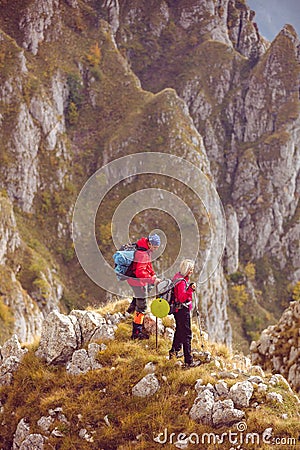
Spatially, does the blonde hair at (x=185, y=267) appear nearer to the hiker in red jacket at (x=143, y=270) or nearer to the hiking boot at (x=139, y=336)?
the hiker in red jacket at (x=143, y=270)

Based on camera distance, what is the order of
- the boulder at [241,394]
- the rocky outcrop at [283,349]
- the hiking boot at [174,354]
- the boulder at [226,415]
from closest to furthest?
→ the boulder at [226,415] < the boulder at [241,394] < the hiking boot at [174,354] < the rocky outcrop at [283,349]

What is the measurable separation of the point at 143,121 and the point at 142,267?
95.4 m

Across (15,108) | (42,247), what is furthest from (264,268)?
(15,108)

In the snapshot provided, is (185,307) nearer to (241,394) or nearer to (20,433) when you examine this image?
(241,394)

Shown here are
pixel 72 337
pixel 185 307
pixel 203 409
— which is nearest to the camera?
pixel 203 409

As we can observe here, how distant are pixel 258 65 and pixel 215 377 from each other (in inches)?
6872

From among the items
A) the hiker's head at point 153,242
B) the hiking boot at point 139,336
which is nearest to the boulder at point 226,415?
the hiking boot at point 139,336

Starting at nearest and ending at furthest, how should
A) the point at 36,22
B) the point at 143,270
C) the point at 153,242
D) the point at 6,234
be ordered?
the point at 153,242, the point at 143,270, the point at 6,234, the point at 36,22

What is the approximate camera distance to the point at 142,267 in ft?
39.2

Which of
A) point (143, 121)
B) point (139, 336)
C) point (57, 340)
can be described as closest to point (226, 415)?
point (139, 336)

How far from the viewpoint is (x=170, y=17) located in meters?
176

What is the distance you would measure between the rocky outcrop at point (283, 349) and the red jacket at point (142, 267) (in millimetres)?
9838

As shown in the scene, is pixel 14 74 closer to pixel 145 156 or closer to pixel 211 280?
pixel 145 156

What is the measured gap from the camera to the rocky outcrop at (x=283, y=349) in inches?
679
